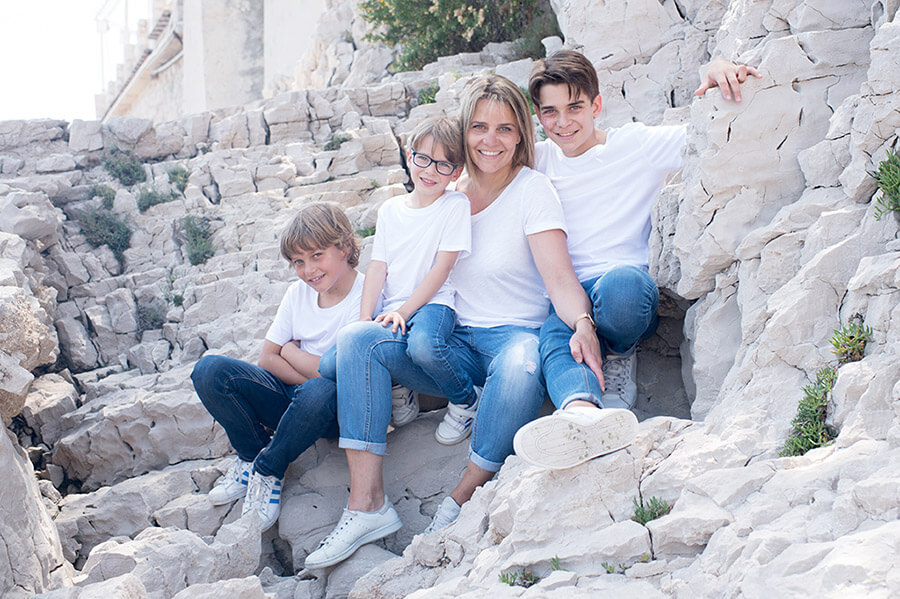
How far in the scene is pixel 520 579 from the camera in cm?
244

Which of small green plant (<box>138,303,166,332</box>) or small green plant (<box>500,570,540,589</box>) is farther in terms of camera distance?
small green plant (<box>138,303,166,332</box>)

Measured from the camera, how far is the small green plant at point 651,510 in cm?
245

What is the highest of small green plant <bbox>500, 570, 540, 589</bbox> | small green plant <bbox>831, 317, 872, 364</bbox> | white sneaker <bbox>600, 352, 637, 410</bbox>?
small green plant <bbox>831, 317, 872, 364</bbox>

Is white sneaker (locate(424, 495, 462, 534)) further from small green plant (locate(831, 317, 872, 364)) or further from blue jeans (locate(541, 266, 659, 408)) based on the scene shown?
small green plant (locate(831, 317, 872, 364))

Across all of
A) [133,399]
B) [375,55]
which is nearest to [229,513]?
[133,399]

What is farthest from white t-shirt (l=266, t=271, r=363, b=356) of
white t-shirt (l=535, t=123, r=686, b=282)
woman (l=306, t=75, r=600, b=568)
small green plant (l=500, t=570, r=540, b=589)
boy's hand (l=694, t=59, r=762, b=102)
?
boy's hand (l=694, t=59, r=762, b=102)

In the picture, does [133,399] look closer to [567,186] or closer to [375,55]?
[567,186]

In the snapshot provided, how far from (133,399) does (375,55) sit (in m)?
9.87

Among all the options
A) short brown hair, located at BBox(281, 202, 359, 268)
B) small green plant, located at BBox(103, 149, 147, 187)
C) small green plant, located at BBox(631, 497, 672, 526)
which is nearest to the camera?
small green plant, located at BBox(631, 497, 672, 526)

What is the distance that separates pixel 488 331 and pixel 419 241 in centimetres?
59

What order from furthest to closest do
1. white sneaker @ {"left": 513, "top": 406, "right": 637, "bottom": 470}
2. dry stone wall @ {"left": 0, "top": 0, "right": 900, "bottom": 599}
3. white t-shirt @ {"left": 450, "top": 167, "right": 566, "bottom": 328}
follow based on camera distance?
white t-shirt @ {"left": 450, "top": 167, "right": 566, "bottom": 328}
white sneaker @ {"left": 513, "top": 406, "right": 637, "bottom": 470}
dry stone wall @ {"left": 0, "top": 0, "right": 900, "bottom": 599}

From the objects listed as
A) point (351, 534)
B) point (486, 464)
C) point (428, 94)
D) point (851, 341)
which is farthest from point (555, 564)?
point (428, 94)

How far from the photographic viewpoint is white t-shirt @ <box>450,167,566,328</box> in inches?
139

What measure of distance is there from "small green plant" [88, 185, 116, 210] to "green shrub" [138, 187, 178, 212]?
0.95 feet
